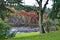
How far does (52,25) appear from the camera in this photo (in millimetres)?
23344

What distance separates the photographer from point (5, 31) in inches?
500

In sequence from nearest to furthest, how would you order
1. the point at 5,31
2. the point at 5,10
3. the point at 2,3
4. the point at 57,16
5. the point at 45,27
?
the point at 5,31
the point at 57,16
the point at 2,3
the point at 5,10
the point at 45,27

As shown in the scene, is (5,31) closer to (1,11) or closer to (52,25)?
(1,11)

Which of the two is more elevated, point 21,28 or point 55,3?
point 55,3

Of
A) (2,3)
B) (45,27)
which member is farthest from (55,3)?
(45,27)

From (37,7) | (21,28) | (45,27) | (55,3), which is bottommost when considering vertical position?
(21,28)

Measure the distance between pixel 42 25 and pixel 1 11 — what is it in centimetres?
402

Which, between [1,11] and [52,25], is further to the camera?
[52,25]

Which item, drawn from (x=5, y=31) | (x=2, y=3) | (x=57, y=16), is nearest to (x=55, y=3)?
(x=57, y=16)

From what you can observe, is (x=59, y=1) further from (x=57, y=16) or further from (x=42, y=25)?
(x=42, y=25)

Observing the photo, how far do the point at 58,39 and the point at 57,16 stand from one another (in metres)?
5.72

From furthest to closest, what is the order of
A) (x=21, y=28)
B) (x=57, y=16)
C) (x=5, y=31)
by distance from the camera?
1. (x=21, y=28)
2. (x=57, y=16)
3. (x=5, y=31)

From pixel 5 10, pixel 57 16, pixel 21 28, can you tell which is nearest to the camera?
pixel 57 16

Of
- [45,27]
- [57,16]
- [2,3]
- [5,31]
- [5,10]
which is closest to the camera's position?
[5,31]
